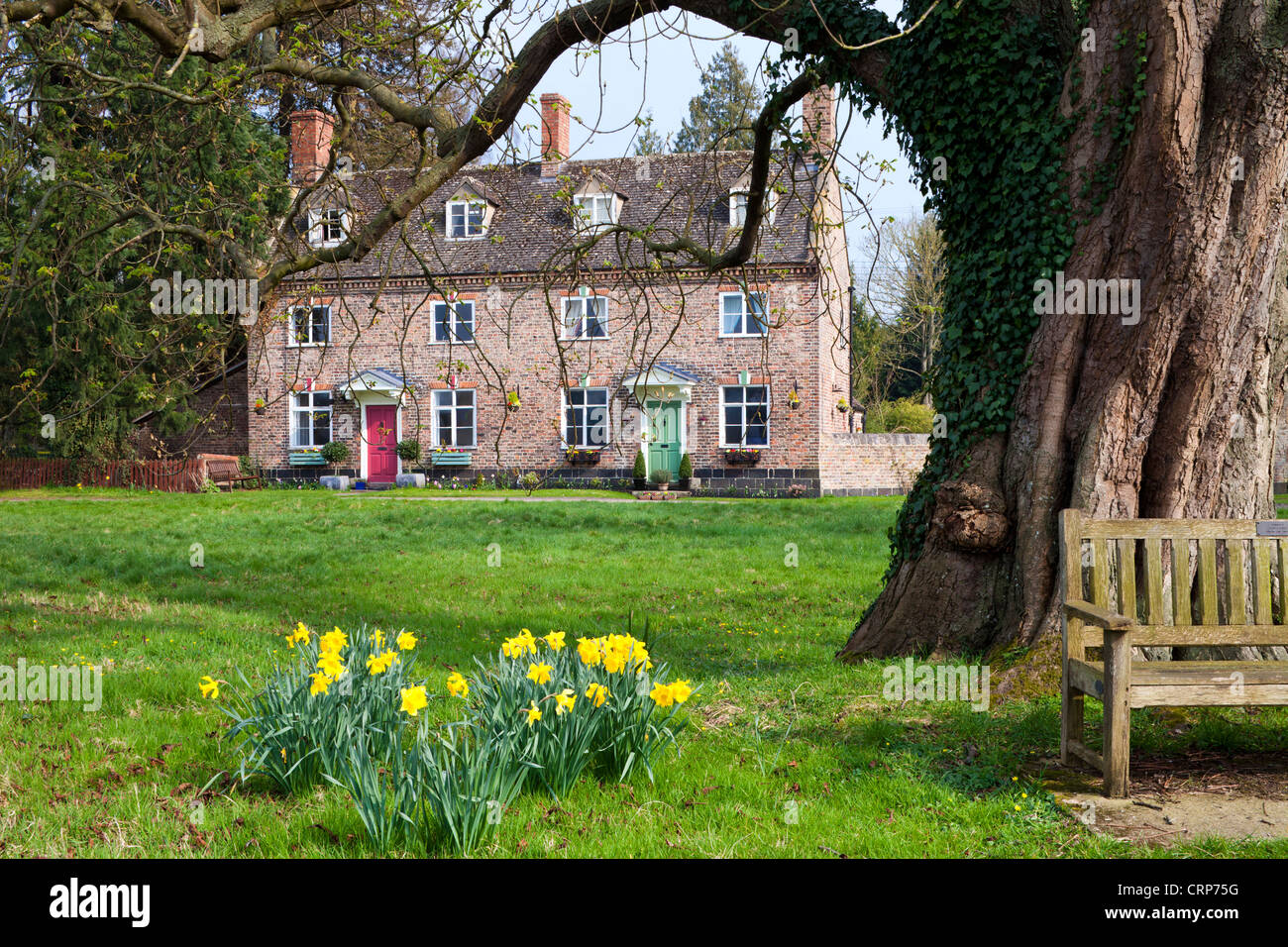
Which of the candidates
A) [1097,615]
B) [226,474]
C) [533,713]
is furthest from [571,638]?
[226,474]

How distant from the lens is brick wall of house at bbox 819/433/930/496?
2903cm

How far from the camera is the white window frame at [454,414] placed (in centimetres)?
3112

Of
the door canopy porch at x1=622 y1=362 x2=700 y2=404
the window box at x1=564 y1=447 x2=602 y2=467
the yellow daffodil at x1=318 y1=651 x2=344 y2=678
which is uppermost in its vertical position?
the door canopy porch at x1=622 y1=362 x2=700 y2=404

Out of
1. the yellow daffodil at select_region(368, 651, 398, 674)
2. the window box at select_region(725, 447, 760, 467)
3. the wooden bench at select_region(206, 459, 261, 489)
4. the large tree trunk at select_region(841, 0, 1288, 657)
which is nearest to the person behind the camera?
the yellow daffodil at select_region(368, 651, 398, 674)

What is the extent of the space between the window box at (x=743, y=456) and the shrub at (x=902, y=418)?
6856 millimetres

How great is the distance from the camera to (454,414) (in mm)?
31500

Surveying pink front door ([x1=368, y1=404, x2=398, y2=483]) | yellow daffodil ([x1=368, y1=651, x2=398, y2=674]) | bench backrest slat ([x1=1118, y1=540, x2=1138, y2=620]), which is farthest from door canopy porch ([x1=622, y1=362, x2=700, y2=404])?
yellow daffodil ([x1=368, y1=651, x2=398, y2=674])

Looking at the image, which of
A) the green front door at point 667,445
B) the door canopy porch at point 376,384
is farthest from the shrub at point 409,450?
the green front door at point 667,445

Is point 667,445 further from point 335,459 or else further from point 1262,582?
point 1262,582

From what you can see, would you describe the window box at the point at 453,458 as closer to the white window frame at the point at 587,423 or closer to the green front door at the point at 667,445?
the white window frame at the point at 587,423

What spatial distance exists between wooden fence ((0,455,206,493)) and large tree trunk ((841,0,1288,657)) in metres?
26.7

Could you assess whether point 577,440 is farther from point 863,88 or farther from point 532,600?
point 863,88

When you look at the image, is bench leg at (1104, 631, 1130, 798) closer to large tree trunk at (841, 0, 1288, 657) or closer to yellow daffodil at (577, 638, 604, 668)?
large tree trunk at (841, 0, 1288, 657)

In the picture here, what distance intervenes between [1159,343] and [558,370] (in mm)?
24136
